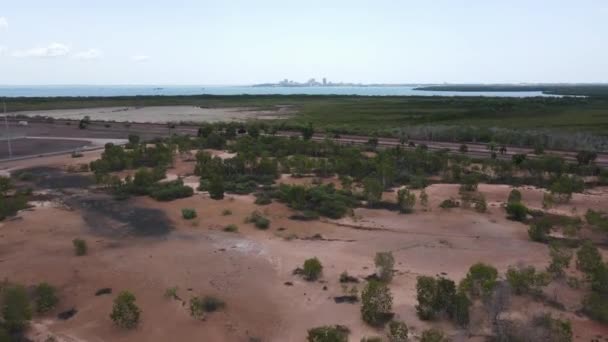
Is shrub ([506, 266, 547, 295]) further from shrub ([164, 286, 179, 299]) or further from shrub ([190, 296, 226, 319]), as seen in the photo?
shrub ([164, 286, 179, 299])


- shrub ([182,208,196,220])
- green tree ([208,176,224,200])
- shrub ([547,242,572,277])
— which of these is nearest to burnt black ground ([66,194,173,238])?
shrub ([182,208,196,220])

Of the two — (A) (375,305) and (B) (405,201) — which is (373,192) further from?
(A) (375,305)

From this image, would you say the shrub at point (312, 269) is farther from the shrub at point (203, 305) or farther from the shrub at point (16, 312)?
the shrub at point (16, 312)

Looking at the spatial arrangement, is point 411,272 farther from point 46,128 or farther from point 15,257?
point 46,128

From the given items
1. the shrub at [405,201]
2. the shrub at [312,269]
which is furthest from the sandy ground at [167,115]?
the shrub at [312,269]

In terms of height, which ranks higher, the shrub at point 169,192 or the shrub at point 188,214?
the shrub at point 169,192
